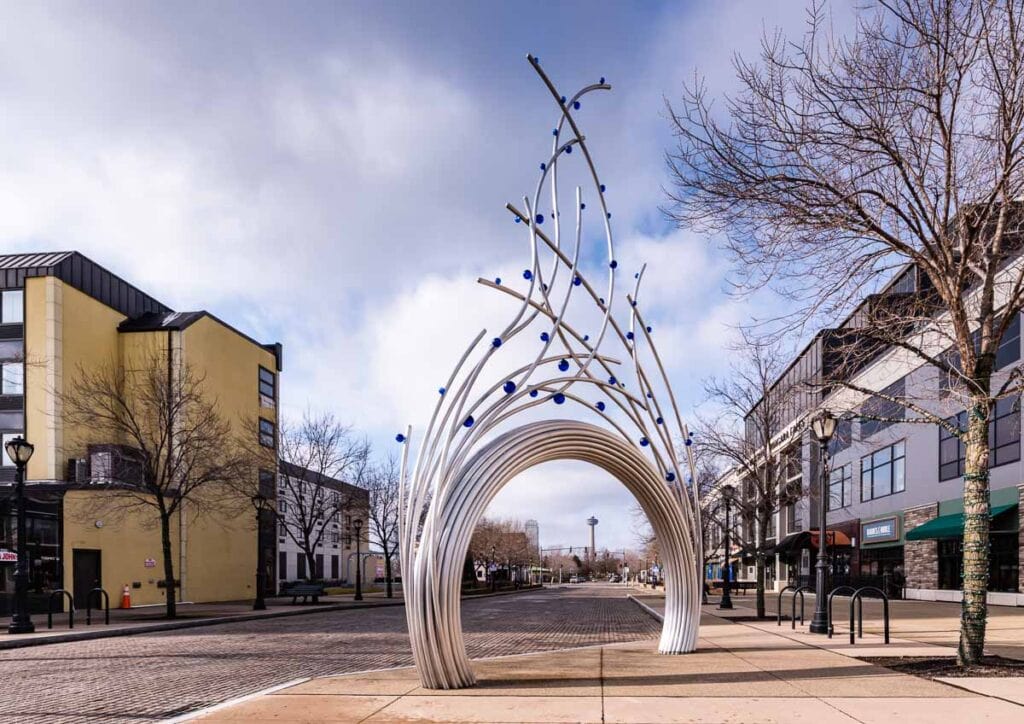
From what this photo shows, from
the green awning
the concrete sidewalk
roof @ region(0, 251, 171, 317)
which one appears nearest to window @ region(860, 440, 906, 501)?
the green awning

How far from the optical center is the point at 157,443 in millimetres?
30172

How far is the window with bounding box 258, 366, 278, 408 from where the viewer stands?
1855 inches

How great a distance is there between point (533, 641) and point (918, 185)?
1050cm

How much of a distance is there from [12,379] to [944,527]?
35832 millimetres

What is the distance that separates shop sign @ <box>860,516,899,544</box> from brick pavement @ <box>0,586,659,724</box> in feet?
70.9

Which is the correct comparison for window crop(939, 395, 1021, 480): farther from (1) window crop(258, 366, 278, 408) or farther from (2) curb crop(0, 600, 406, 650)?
(1) window crop(258, 366, 278, 408)

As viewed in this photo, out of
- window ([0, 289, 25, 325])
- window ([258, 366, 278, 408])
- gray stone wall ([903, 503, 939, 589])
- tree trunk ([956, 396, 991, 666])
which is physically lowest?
gray stone wall ([903, 503, 939, 589])

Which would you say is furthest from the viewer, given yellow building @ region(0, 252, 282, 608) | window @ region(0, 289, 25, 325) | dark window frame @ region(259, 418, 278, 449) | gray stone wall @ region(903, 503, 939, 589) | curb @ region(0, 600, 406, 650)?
dark window frame @ region(259, 418, 278, 449)

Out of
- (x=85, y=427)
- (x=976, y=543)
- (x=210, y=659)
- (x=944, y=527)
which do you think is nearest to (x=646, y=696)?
(x=976, y=543)

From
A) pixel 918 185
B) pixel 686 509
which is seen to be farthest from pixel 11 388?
pixel 918 185

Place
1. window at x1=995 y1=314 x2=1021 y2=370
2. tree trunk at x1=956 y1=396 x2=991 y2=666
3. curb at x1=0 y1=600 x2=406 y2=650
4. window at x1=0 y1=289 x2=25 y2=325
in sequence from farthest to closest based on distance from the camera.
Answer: window at x1=0 y1=289 x2=25 y2=325 < window at x1=995 y1=314 x2=1021 y2=370 < curb at x1=0 y1=600 x2=406 y2=650 < tree trunk at x1=956 y1=396 x2=991 y2=666

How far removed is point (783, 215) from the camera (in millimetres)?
11500

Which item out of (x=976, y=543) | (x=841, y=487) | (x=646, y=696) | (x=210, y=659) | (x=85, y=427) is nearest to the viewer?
(x=646, y=696)

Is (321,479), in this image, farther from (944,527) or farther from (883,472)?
(944,527)
